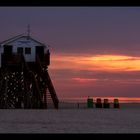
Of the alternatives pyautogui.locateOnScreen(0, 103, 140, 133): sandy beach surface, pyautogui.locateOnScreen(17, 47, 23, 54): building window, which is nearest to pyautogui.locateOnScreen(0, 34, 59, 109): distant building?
pyautogui.locateOnScreen(17, 47, 23, 54): building window

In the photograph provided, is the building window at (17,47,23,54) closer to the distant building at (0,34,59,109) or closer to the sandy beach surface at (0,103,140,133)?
the distant building at (0,34,59,109)

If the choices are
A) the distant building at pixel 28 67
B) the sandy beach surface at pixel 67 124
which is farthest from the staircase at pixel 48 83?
the sandy beach surface at pixel 67 124

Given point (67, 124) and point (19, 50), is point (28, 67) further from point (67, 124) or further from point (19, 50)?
point (67, 124)

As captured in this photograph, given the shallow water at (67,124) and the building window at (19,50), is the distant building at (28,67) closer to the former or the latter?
the building window at (19,50)

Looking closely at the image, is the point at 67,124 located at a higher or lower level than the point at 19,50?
lower

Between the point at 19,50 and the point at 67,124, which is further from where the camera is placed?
the point at 19,50

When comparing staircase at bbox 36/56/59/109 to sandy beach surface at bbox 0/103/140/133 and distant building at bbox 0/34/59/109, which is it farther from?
sandy beach surface at bbox 0/103/140/133

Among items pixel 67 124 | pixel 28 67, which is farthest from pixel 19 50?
pixel 67 124

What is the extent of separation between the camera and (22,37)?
41.1 m

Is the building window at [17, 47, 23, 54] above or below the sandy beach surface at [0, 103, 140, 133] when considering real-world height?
above

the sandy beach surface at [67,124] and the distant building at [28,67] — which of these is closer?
the sandy beach surface at [67,124]

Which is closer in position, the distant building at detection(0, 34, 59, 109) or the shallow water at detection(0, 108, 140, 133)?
the shallow water at detection(0, 108, 140, 133)
